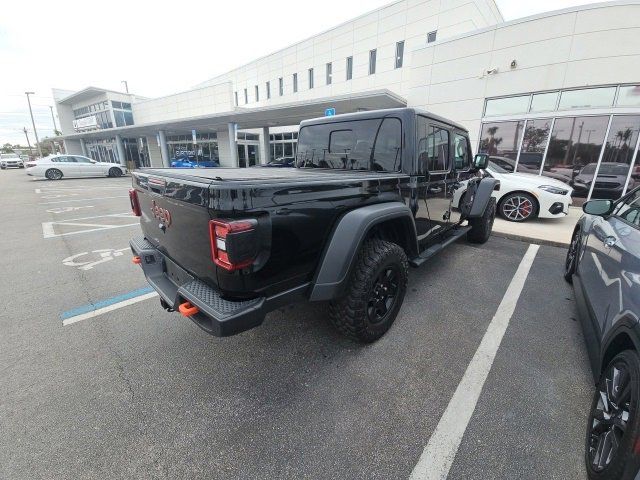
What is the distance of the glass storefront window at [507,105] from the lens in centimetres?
977

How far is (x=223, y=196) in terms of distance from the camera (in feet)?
5.33

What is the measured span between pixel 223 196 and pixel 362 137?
2.05 meters

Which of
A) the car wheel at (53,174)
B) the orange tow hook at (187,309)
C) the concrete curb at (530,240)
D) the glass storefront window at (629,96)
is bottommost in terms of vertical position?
the concrete curb at (530,240)

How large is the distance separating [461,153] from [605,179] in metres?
8.14

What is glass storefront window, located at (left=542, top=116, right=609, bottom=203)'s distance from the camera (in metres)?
8.79

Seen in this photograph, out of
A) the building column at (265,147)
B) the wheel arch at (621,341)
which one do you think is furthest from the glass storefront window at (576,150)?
the building column at (265,147)

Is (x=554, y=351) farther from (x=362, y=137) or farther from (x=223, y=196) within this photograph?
(x=223, y=196)

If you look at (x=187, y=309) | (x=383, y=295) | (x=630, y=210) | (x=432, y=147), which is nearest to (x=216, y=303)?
(x=187, y=309)

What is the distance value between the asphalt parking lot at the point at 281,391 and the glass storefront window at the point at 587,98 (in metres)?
8.36

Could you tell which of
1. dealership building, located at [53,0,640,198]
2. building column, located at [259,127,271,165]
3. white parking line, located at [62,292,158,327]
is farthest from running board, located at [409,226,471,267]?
building column, located at [259,127,271,165]

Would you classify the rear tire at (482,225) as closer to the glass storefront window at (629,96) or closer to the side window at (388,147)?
the side window at (388,147)

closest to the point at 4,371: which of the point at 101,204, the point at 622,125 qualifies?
the point at 101,204

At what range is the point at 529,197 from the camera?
6.88m

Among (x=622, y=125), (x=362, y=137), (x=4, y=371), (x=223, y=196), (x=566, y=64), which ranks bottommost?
(x=4, y=371)
